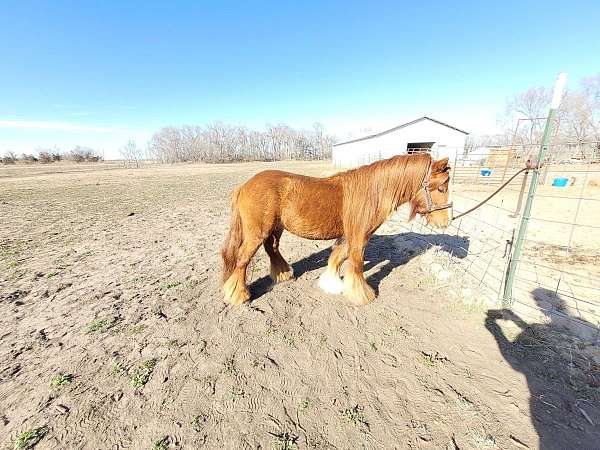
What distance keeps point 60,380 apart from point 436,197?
4.54 m

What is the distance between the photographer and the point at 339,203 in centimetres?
324

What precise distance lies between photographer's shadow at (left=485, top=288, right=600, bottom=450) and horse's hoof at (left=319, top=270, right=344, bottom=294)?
1.86 metres

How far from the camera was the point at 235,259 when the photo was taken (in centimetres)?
351

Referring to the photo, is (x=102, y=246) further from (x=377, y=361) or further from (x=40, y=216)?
(x=377, y=361)

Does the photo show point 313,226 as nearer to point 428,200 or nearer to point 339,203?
point 339,203

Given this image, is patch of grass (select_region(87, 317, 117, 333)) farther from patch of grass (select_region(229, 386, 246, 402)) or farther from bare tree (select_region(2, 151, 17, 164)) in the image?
bare tree (select_region(2, 151, 17, 164))

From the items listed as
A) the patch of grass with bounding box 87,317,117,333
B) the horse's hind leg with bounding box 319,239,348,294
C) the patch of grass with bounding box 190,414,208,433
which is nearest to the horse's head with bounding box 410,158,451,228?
the horse's hind leg with bounding box 319,239,348,294

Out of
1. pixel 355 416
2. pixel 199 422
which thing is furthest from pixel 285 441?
pixel 199 422

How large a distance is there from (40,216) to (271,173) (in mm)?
10940

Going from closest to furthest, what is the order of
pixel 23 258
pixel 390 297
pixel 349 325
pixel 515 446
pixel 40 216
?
pixel 515 446
pixel 349 325
pixel 390 297
pixel 23 258
pixel 40 216

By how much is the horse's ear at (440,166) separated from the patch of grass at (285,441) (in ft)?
10.3

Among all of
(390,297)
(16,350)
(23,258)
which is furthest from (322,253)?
(23,258)

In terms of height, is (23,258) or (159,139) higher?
(159,139)

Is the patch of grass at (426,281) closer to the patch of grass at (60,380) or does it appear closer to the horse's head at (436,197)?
the horse's head at (436,197)
